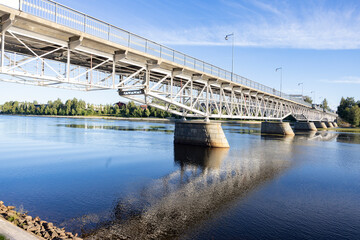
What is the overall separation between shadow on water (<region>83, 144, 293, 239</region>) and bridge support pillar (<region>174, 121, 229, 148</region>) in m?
8.41

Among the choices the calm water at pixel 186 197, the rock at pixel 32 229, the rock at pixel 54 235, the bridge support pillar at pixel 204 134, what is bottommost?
the calm water at pixel 186 197

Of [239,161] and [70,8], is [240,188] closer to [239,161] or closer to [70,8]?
[239,161]

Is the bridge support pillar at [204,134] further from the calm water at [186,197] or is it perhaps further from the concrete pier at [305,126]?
the concrete pier at [305,126]

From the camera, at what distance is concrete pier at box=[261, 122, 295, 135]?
64.8 m

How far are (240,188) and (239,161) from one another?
1014 cm

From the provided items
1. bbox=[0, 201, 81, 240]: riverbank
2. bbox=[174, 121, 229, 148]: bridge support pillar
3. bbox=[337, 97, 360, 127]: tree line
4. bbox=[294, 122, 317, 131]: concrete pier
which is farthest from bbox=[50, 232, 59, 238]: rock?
bbox=[337, 97, 360, 127]: tree line

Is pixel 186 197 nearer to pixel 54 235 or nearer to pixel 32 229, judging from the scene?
pixel 54 235

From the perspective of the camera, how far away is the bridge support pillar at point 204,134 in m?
33.8

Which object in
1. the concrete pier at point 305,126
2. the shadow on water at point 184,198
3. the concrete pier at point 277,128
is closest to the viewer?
the shadow on water at point 184,198

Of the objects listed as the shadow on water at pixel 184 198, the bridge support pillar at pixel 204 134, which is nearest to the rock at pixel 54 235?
the shadow on water at pixel 184 198

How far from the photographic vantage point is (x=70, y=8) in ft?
57.4

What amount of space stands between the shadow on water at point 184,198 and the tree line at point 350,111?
134 m

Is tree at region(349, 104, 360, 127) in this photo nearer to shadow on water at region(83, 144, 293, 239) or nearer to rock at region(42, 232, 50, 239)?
shadow on water at region(83, 144, 293, 239)

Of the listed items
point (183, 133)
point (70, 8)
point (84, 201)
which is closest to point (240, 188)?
point (84, 201)
